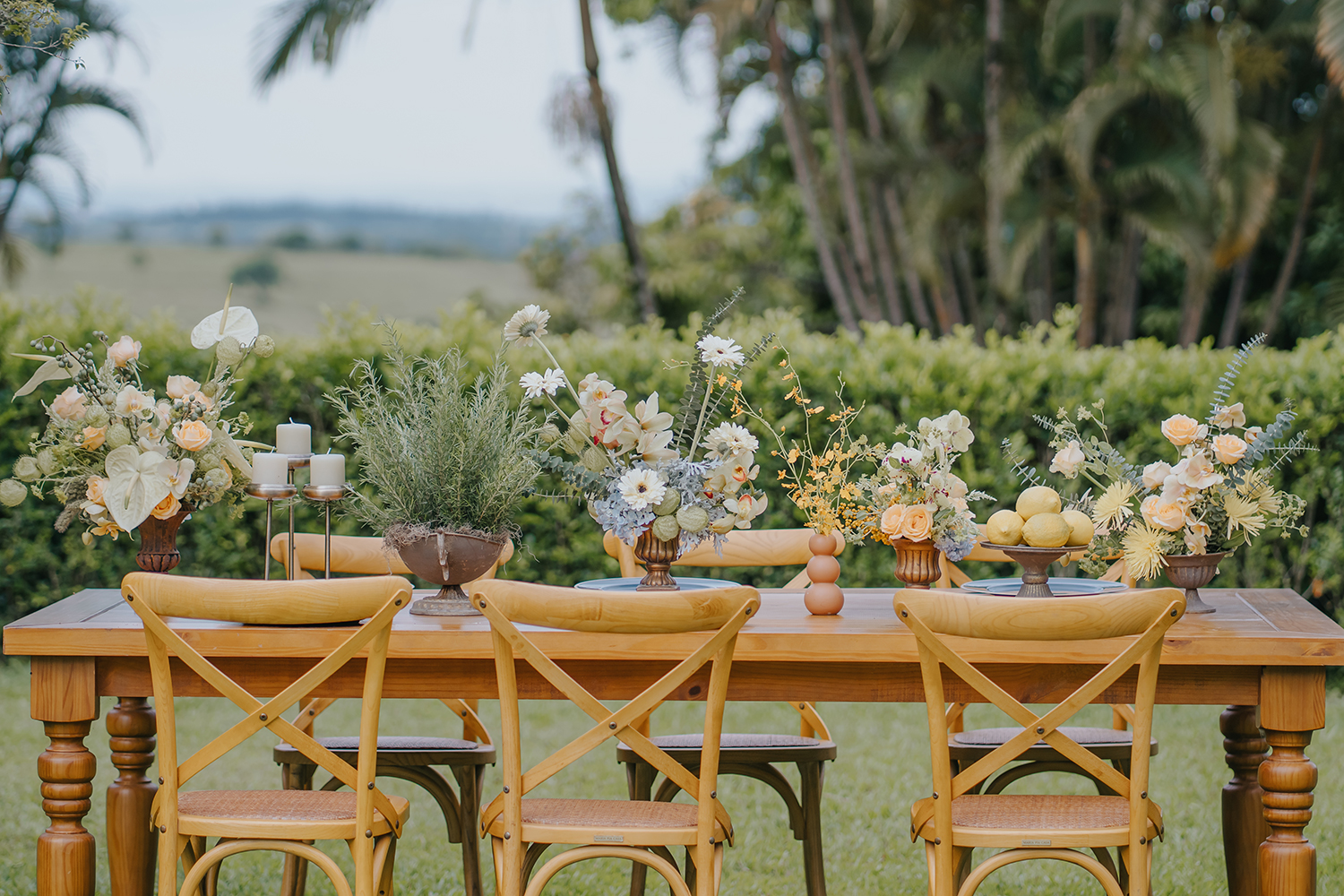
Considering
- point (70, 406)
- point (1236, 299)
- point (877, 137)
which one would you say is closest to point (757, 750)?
point (70, 406)

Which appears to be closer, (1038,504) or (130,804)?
(1038,504)

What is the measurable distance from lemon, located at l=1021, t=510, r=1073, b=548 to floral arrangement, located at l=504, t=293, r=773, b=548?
606 mm

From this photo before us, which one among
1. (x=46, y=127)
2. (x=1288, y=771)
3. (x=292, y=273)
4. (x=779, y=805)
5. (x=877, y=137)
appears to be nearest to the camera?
(x=1288, y=771)

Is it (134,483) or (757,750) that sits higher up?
(134,483)

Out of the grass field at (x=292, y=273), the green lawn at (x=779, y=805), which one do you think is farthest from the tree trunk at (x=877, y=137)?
the grass field at (x=292, y=273)

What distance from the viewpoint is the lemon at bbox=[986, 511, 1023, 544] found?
275cm

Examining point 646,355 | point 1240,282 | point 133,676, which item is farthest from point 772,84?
point 133,676

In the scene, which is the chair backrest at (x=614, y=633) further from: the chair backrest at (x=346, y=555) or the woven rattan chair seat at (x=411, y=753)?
the chair backrest at (x=346, y=555)

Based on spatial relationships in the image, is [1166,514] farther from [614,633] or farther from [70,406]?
[70,406]

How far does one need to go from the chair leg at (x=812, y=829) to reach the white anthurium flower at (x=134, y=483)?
166 centimetres

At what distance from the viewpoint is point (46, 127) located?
10734 mm

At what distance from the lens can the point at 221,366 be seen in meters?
2.92

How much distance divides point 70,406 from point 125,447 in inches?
5.9

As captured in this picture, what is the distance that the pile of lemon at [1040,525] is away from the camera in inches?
107
